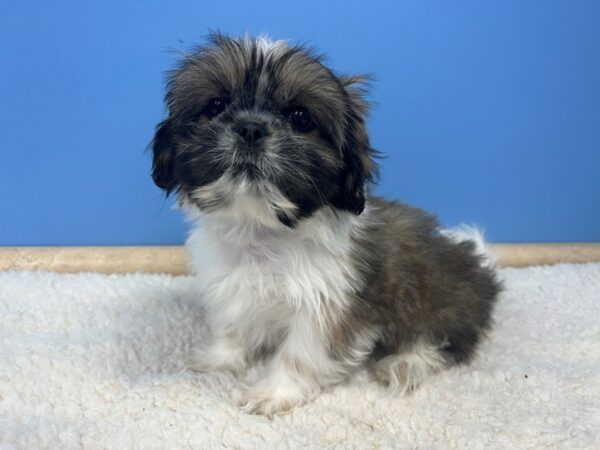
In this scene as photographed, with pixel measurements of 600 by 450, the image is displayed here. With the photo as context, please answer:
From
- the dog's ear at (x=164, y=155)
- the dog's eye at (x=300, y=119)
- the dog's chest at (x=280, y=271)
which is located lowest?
the dog's chest at (x=280, y=271)

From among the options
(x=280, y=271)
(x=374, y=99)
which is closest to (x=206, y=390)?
(x=280, y=271)

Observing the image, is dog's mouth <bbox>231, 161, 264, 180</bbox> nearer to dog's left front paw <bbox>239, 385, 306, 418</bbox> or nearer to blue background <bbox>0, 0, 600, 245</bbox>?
dog's left front paw <bbox>239, 385, 306, 418</bbox>

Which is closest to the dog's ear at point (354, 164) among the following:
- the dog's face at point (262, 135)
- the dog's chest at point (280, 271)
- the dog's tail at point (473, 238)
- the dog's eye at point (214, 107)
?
the dog's face at point (262, 135)

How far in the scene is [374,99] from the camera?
7.54ft

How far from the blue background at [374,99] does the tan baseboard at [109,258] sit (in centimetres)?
8

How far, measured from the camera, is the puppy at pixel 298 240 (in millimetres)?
1341

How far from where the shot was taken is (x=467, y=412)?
1597mm

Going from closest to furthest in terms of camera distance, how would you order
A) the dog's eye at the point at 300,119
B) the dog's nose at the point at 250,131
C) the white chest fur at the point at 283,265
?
the dog's nose at the point at 250,131 → the dog's eye at the point at 300,119 → the white chest fur at the point at 283,265

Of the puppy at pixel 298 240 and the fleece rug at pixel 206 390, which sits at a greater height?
the puppy at pixel 298 240

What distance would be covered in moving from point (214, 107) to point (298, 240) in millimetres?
417

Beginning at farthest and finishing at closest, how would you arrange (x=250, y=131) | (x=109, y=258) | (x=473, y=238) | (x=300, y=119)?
(x=109, y=258), (x=473, y=238), (x=300, y=119), (x=250, y=131)

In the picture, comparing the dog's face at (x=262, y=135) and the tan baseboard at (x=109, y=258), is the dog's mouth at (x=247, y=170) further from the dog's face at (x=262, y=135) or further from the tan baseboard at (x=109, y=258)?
the tan baseboard at (x=109, y=258)

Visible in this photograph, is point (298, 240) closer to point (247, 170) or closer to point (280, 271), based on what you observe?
point (280, 271)

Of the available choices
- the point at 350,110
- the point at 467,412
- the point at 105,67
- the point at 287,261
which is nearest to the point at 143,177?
the point at 105,67
